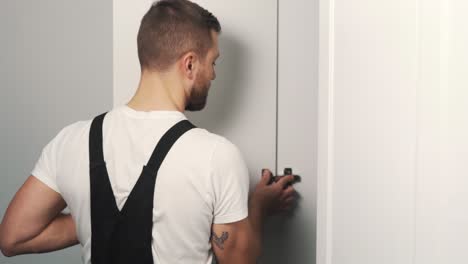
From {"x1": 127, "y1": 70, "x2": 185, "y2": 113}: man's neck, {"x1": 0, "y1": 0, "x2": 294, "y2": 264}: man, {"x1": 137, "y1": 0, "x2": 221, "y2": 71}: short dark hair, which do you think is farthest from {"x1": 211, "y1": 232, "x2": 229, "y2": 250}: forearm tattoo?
{"x1": 137, "y1": 0, "x2": 221, "y2": 71}: short dark hair

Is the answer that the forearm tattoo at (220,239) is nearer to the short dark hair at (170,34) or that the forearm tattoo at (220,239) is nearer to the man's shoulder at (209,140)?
the man's shoulder at (209,140)

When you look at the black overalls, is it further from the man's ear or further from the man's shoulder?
the man's ear

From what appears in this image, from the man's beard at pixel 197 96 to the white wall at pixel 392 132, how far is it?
35 cm

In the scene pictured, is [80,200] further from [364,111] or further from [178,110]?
[364,111]

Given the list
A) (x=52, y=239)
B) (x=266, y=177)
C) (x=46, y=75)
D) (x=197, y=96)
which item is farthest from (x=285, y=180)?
(x=46, y=75)

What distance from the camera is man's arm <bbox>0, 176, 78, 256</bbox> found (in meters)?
1.11

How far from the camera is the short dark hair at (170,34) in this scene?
1104mm

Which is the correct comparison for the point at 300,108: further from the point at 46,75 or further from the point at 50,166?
the point at 46,75

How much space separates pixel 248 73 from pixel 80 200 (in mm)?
661

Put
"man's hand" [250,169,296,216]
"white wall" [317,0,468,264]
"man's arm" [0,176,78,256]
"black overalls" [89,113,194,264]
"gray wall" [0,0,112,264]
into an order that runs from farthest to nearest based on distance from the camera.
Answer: "gray wall" [0,0,112,264] < "man's hand" [250,169,296,216] < "man's arm" [0,176,78,256] < "black overalls" [89,113,194,264] < "white wall" [317,0,468,264]

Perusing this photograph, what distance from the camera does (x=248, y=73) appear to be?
1.47m

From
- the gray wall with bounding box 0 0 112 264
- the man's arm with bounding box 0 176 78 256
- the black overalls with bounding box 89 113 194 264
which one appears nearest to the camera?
the black overalls with bounding box 89 113 194 264

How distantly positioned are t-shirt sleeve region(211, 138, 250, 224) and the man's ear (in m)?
0.20

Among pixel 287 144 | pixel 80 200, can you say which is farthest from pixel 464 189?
pixel 287 144
